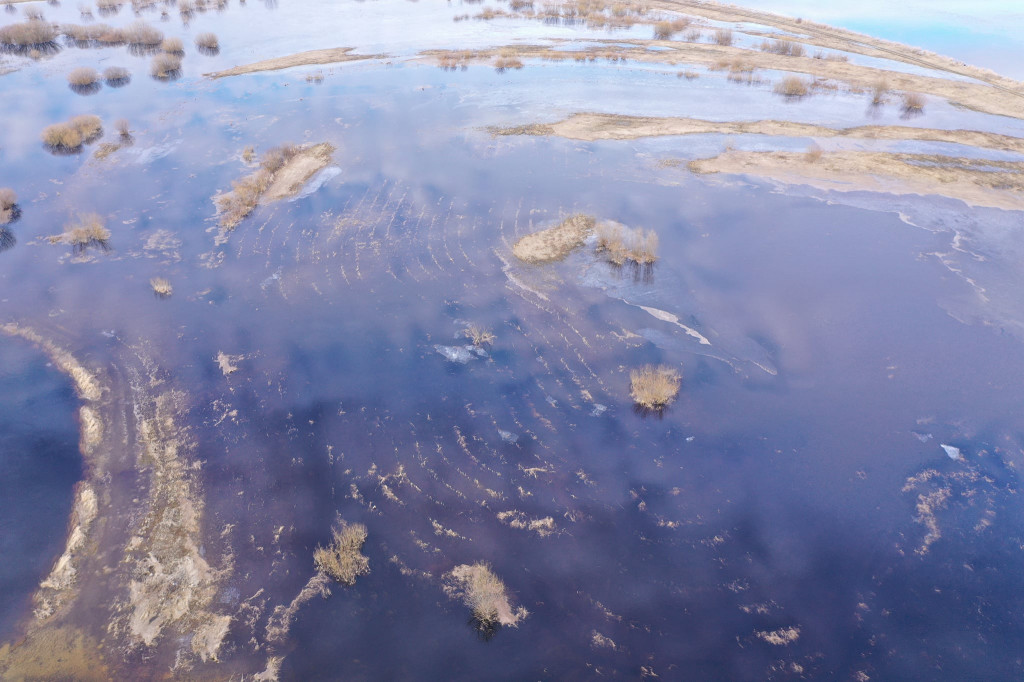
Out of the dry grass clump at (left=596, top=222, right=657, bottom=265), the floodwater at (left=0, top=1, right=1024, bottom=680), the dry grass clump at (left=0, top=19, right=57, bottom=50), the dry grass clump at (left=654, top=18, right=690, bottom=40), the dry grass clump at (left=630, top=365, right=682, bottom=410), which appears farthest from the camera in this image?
the dry grass clump at (left=654, top=18, right=690, bottom=40)

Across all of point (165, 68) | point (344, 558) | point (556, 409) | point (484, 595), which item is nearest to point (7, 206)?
point (165, 68)

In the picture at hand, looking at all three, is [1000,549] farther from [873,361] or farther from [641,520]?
[641,520]

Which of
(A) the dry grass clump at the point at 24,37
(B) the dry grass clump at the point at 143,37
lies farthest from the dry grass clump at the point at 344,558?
(A) the dry grass clump at the point at 24,37

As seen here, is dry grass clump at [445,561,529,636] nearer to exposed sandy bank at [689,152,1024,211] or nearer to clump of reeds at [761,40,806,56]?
exposed sandy bank at [689,152,1024,211]

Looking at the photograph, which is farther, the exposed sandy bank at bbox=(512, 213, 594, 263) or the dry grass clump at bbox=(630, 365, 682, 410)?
the exposed sandy bank at bbox=(512, 213, 594, 263)

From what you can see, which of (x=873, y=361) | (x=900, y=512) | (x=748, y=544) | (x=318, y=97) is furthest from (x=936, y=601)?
(x=318, y=97)

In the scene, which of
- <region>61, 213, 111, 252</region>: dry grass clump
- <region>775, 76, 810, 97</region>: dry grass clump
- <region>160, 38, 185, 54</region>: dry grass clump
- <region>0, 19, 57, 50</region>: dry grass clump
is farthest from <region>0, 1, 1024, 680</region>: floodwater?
<region>0, 19, 57, 50</region>: dry grass clump
